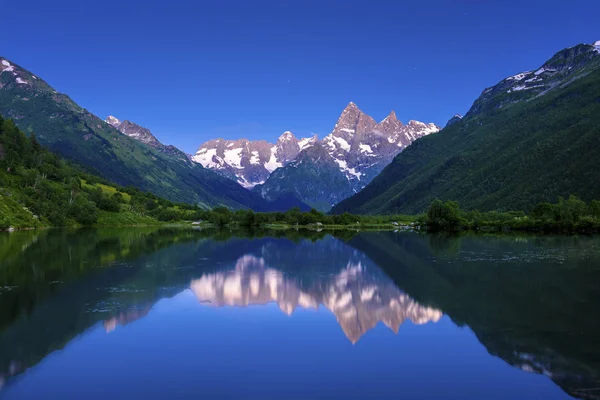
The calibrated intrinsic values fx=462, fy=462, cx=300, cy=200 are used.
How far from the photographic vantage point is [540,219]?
16412cm

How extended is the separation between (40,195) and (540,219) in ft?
561

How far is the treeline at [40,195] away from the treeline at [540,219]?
4906 inches

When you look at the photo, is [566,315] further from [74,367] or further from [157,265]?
[157,265]

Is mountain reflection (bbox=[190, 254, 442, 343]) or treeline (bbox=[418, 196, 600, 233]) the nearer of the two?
mountain reflection (bbox=[190, 254, 442, 343])

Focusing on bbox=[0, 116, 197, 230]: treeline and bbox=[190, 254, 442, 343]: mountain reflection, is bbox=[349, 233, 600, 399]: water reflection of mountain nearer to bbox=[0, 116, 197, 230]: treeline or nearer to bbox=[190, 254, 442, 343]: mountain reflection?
bbox=[190, 254, 442, 343]: mountain reflection

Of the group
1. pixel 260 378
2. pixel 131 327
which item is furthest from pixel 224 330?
pixel 260 378

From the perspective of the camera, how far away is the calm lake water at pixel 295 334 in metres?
19.1

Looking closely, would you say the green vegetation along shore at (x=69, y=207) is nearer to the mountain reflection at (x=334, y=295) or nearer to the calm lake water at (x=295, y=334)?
the mountain reflection at (x=334, y=295)

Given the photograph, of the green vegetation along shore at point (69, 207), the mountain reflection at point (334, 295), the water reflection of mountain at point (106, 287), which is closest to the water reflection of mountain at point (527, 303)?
the mountain reflection at point (334, 295)

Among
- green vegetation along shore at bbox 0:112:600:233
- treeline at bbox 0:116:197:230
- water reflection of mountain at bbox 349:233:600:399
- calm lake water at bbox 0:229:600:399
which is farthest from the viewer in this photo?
green vegetation along shore at bbox 0:112:600:233

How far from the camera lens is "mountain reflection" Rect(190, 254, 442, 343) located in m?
31.3

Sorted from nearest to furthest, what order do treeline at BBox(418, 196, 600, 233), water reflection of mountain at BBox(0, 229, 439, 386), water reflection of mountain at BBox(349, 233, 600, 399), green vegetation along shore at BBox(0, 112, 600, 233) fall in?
1. water reflection of mountain at BBox(349, 233, 600, 399)
2. water reflection of mountain at BBox(0, 229, 439, 386)
3. green vegetation along shore at BBox(0, 112, 600, 233)
4. treeline at BBox(418, 196, 600, 233)

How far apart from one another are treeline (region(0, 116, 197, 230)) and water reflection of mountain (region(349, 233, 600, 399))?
4319 inches

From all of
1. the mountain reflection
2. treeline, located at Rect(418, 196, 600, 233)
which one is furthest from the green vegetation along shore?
the mountain reflection
